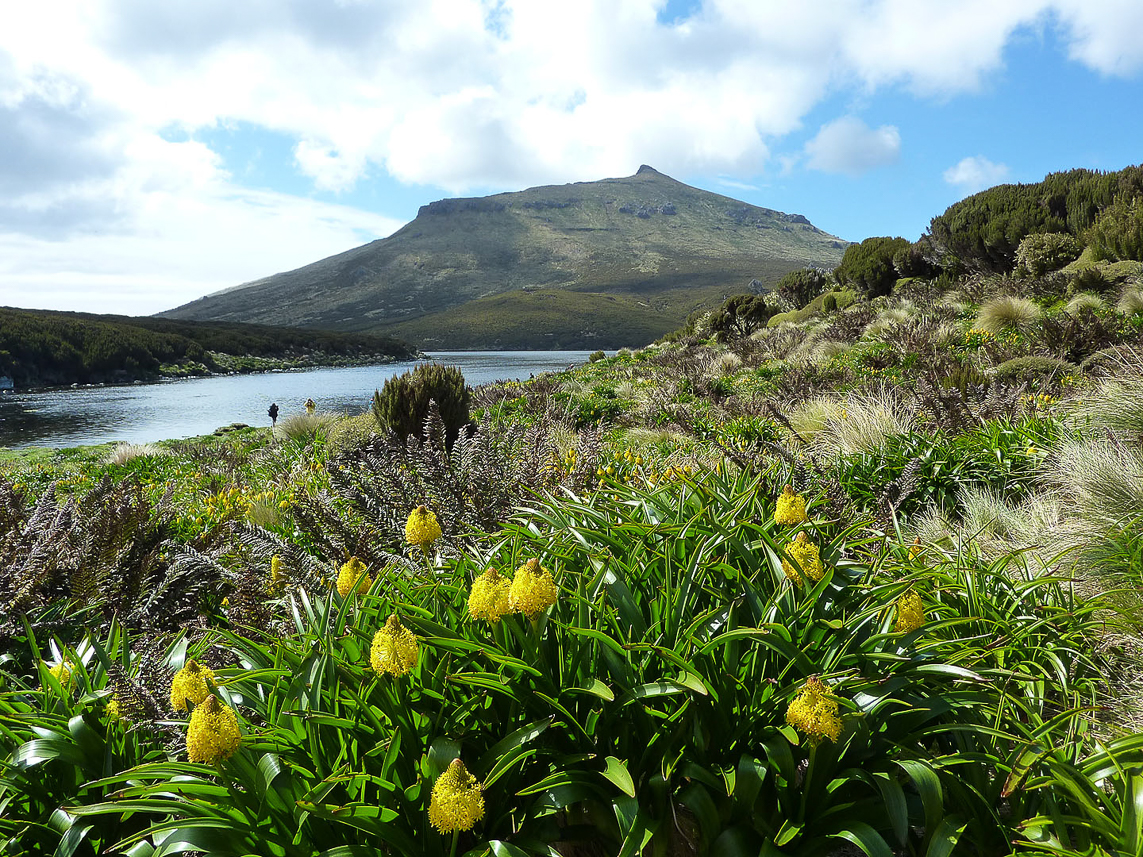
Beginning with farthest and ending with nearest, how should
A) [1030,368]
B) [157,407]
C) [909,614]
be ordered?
[157,407]
[1030,368]
[909,614]

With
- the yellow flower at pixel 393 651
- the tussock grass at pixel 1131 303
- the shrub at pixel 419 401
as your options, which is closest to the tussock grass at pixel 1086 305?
the tussock grass at pixel 1131 303

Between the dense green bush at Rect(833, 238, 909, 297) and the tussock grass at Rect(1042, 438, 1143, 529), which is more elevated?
the dense green bush at Rect(833, 238, 909, 297)

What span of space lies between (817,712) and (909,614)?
57cm

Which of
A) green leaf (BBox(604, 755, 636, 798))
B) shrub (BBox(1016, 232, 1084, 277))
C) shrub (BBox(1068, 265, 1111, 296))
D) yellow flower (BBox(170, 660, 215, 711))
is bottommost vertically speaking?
green leaf (BBox(604, 755, 636, 798))

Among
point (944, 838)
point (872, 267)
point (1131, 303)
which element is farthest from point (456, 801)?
point (872, 267)

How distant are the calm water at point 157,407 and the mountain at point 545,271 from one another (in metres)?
41.2

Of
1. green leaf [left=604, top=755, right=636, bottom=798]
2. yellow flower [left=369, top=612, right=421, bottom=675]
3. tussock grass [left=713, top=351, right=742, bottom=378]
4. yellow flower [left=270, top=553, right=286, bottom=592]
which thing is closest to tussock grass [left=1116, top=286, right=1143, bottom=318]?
tussock grass [left=713, top=351, right=742, bottom=378]

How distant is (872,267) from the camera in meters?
23.3

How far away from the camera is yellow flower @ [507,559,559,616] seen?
1337 mm

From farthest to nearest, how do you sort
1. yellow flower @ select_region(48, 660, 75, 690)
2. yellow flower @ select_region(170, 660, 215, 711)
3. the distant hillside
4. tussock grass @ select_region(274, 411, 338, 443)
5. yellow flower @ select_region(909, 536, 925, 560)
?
1. the distant hillside
2. tussock grass @ select_region(274, 411, 338, 443)
3. yellow flower @ select_region(909, 536, 925, 560)
4. yellow flower @ select_region(48, 660, 75, 690)
5. yellow flower @ select_region(170, 660, 215, 711)

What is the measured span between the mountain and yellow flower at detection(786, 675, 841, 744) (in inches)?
2276

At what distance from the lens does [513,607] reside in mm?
1373

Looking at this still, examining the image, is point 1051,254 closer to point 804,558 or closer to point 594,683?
point 804,558

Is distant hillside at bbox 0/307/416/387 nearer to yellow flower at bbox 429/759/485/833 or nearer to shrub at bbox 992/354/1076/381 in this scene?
shrub at bbox 992/354/1076/381
